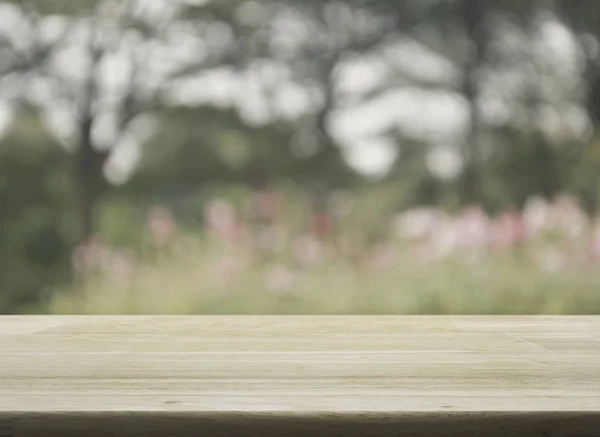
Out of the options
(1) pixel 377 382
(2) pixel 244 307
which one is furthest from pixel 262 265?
(1) pixel 377 382

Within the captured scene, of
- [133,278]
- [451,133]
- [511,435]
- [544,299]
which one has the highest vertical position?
[451,133]

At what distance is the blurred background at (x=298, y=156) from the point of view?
2.89m

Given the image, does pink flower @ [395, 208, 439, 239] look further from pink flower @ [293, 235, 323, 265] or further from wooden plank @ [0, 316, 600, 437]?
wooden plank @ [0, 316, 600, 437]

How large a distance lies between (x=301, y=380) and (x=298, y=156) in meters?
2.14

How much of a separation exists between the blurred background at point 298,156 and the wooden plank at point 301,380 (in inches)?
51.2

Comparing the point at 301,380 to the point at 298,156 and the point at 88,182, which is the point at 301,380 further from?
the point at 88,182

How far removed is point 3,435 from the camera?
0.79 metres

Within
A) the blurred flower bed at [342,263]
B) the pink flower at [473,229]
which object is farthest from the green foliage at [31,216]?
the pink flower at [473,229]

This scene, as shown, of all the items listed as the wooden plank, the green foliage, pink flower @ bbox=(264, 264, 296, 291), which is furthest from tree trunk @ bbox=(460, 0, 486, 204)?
the green foliage

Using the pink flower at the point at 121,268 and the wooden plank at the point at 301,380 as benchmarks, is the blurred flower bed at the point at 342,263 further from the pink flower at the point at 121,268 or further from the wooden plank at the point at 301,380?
the wooden plank at the point at 301,380

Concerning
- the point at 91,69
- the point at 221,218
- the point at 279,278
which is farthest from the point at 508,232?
the point at 91,69

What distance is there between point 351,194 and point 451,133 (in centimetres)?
49

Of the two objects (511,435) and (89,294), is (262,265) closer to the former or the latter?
(89,294)

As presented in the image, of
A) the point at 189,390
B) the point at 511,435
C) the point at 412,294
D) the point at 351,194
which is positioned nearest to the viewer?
the point at 511,435
